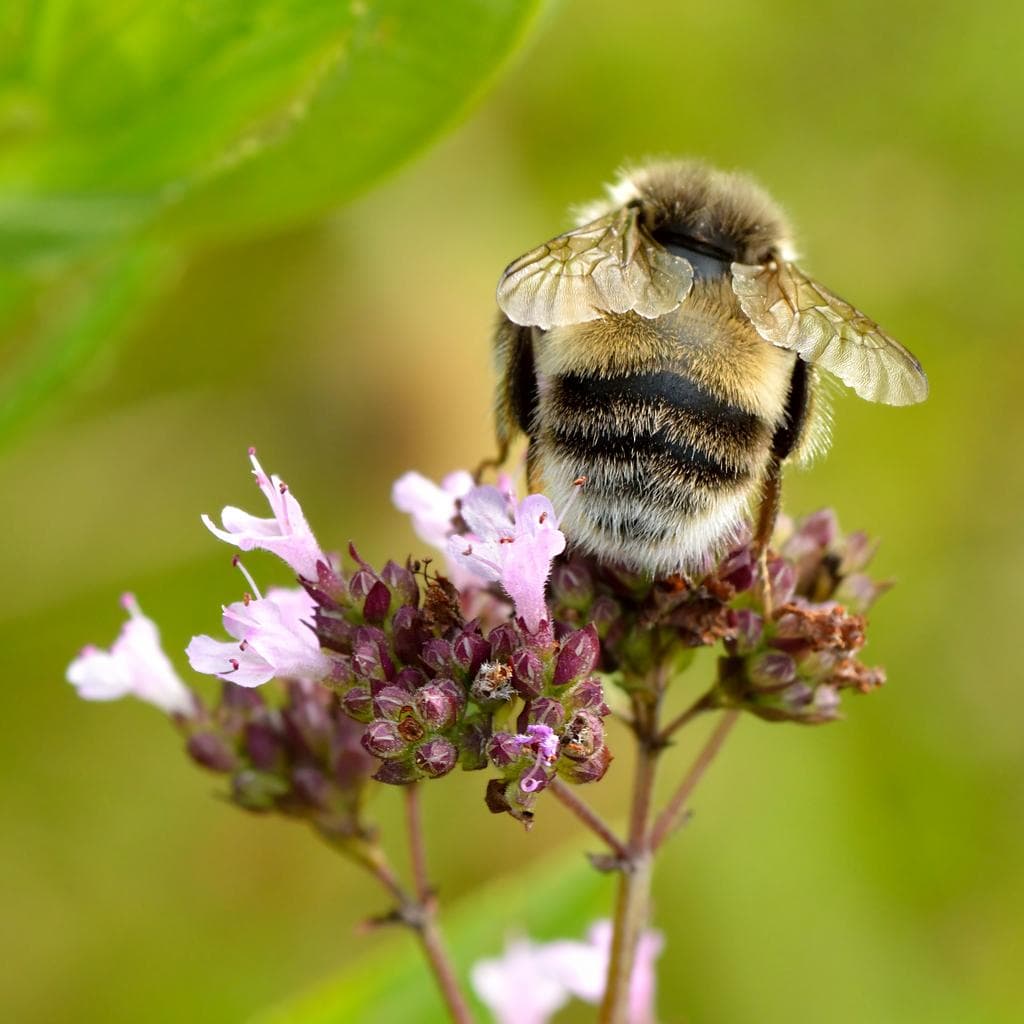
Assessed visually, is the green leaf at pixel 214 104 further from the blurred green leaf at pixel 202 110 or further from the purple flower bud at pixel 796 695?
the purple flower bud at pixel 796 695

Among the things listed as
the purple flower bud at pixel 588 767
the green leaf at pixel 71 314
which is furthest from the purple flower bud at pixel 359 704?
the green leaf at pixel 71 314

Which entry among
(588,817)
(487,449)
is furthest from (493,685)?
(487,449)

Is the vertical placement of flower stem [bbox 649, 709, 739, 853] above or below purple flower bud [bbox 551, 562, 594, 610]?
below

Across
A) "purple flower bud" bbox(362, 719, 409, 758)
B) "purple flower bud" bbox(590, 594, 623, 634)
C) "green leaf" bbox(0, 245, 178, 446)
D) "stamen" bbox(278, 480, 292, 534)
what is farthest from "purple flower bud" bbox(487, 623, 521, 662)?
"green leaf" bbox(0, 245, 178, 446)

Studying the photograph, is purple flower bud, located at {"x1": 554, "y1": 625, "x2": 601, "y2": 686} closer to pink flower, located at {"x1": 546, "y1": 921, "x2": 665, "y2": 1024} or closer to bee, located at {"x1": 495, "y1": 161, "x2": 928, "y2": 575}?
bee, located at {"x1": 495, "y1": 161, "x2": 928, "y2": 575}

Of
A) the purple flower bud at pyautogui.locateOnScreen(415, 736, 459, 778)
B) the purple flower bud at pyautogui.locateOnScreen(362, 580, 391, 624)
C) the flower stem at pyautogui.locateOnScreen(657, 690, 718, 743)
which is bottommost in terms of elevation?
the flower stem at pyautogui.locateOnScreen(657, 690, 718, 743)

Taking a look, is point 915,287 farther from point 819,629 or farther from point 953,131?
point 819,629
